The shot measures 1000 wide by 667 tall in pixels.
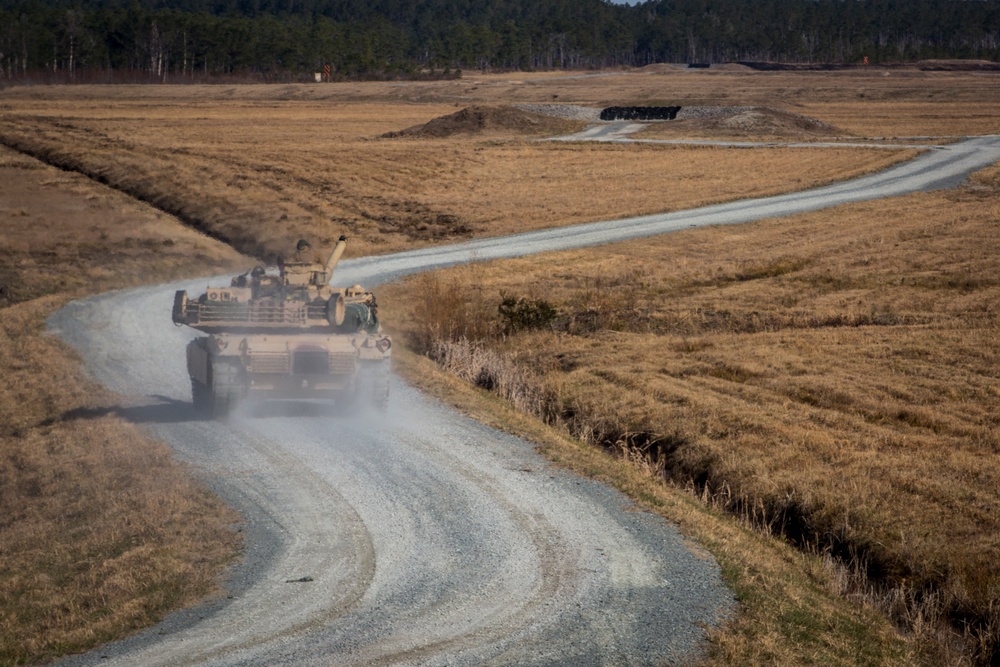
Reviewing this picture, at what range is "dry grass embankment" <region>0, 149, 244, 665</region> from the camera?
1260 centimetres

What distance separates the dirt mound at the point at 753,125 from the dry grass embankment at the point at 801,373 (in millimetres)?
40801

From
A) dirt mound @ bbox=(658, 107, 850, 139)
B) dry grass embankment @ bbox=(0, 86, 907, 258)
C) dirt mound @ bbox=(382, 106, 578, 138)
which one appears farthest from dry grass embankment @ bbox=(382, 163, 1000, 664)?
dirt mound @ bbox=(382, 106, 578, 138)

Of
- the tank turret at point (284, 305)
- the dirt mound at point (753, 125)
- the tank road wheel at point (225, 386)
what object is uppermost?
the dirt mound at point (753, 125)

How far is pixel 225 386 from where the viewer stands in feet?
66.8

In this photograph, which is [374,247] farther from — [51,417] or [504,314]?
[51,417]

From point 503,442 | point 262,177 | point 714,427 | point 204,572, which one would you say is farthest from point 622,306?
point 262,177

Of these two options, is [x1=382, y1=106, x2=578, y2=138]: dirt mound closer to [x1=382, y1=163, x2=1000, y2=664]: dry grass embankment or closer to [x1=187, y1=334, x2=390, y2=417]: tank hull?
[x1=382, y1=163, x2=1000, y2=664]: dry grass embankment

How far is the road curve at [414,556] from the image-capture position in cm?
1155

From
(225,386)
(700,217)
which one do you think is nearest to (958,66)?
(700,217)

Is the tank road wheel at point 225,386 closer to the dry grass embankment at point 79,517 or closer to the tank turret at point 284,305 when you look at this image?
the tank turret at point 284,305

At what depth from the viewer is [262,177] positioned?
197ft

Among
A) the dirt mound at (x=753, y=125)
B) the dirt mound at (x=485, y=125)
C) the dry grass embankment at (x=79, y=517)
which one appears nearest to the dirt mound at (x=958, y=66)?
the dirt mound at (x=753, y=125)

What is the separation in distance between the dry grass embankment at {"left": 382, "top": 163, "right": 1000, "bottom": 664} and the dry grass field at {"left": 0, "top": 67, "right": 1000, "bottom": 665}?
0.25 ft

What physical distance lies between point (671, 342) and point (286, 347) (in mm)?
12061
